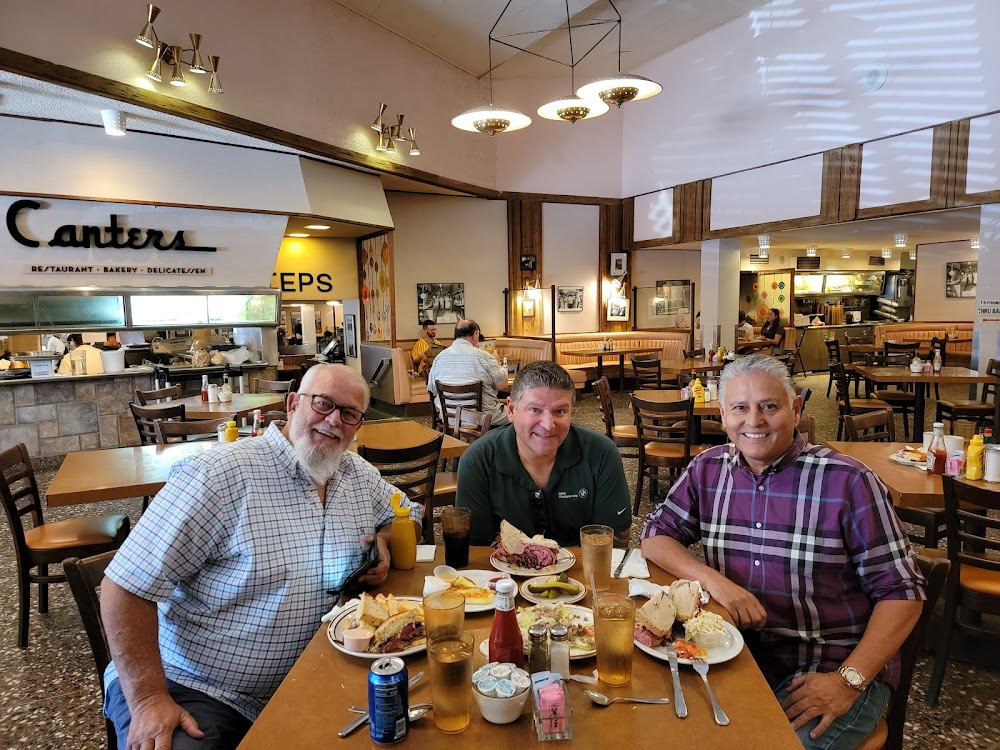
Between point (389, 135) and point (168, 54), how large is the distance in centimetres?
340

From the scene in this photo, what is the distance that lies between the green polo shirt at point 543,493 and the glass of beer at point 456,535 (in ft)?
1.04

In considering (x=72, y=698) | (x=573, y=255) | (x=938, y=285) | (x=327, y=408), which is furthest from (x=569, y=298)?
(x=327, y=408)

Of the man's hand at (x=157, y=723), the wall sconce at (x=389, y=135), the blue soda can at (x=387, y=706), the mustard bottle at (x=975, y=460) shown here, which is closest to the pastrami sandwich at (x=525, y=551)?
the blue soda can at (x=387, y=706)

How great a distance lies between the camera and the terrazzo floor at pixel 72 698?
2.54 meters

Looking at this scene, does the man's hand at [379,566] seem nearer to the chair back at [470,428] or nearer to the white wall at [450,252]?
the chair back at [470,428]

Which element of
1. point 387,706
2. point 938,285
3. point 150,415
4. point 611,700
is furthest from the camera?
point 938,285

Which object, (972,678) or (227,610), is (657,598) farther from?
(972,678)

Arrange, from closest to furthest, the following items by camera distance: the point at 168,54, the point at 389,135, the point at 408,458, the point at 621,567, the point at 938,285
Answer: the point at 621,567 < the point at 408,458 < the point at 168,54 < the point at 389,135 < the point at 938,285

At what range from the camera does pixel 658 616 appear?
4.94ft

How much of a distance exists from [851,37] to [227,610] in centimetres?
1111

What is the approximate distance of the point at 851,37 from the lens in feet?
30.7

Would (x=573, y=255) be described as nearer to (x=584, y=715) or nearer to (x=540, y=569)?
(x=540, y=569)

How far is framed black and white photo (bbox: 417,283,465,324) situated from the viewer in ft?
39.5

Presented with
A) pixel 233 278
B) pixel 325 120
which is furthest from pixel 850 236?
pixel 233 278
